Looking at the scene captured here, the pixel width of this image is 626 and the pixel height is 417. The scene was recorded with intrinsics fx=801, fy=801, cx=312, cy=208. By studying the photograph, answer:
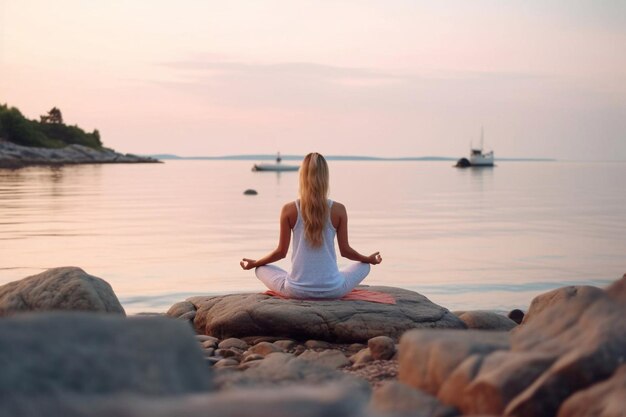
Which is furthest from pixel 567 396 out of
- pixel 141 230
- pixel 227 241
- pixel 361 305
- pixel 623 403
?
pixel 141 230

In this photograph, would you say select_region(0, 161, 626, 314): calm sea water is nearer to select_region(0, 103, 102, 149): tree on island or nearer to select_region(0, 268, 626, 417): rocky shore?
select_region(0, 268, 626, 417): rocky shore

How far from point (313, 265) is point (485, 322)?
7.66 ft

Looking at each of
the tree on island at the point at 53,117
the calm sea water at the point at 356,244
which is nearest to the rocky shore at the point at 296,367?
the calm sea water at the point at 356,244

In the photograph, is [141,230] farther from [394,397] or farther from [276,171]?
[276,171]

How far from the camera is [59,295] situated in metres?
8.95

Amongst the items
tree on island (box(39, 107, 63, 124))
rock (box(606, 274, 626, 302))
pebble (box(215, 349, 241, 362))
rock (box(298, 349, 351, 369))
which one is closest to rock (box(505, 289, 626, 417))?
rock (box(606, 274, 626, 302))

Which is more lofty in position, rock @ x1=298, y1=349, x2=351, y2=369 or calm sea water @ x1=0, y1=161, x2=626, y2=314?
rock @ x1=298, y1=349, x2=351, y2=369

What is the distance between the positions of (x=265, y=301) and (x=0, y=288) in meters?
3.15

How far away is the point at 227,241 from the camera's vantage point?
22688 millimetres

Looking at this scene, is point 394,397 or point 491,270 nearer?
point 394,397

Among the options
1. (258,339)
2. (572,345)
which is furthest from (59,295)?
(572,345)

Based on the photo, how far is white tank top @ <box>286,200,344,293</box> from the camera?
10016 millimetres

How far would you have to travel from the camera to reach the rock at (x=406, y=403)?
4.70m

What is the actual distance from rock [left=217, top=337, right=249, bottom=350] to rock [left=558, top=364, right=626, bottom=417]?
501 cm
